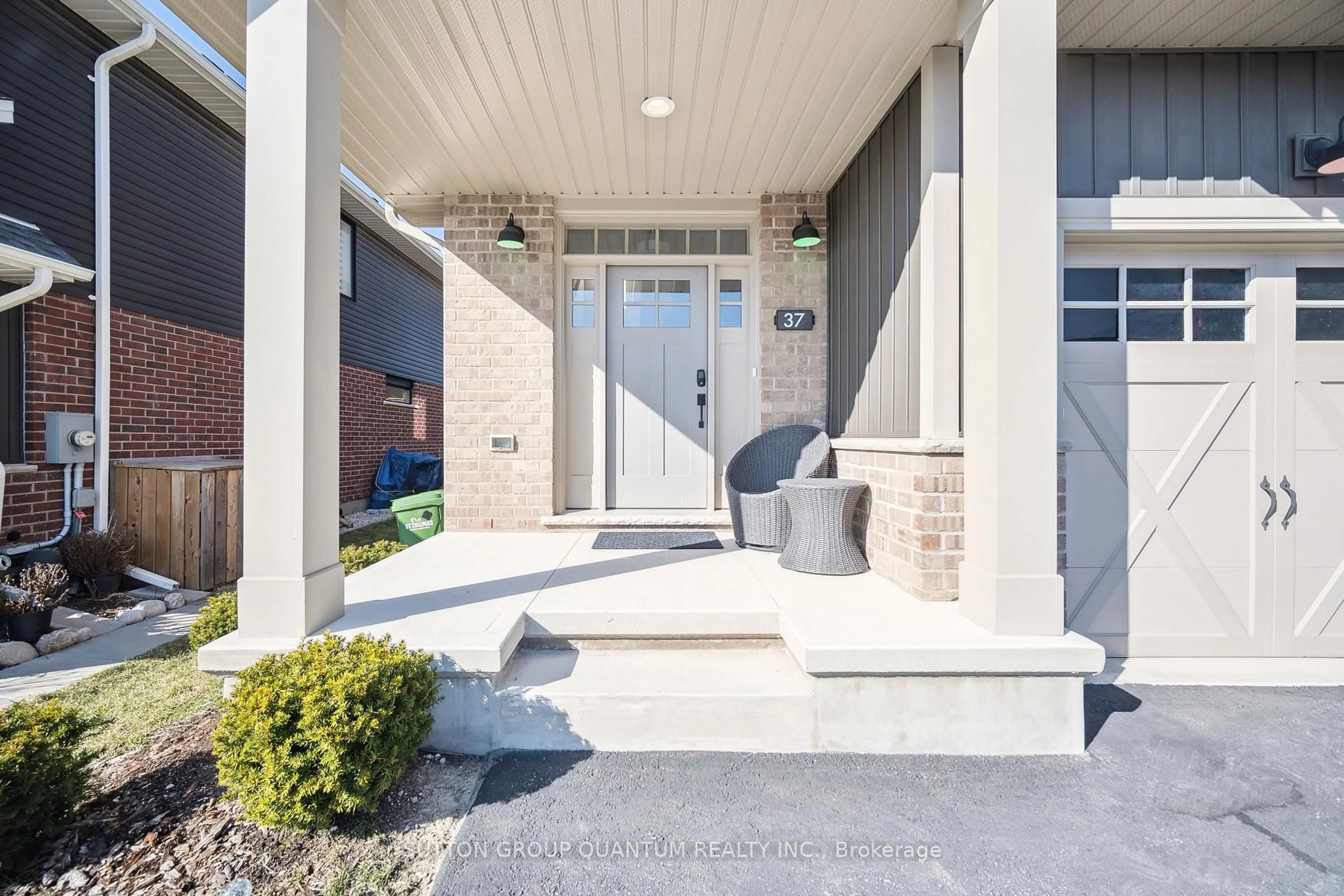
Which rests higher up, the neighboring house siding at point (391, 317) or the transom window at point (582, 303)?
the neighboring house siding at point (391, 317)

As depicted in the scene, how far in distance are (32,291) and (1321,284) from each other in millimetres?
7209

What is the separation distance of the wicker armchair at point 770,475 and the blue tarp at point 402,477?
552cm

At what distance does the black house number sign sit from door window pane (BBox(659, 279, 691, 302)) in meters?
0.76

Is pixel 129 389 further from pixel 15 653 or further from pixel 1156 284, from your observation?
pixel 1156 284

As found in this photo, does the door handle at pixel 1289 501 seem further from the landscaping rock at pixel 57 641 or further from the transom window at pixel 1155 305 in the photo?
the landscaping rock at pixel 57 641

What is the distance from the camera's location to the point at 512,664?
6.86 feet

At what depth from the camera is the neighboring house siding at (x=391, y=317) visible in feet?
25.2

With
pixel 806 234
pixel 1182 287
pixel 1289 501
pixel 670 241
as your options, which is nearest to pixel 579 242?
pixel 670 241

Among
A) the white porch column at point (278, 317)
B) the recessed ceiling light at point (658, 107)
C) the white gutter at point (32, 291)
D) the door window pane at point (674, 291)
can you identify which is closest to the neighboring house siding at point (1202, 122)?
the recessed ceiling light at point (658, 107)

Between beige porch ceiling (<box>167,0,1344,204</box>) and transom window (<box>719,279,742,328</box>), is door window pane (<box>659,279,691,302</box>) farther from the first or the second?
beige porch ceiling (<box>167,0,1344,204</box>)

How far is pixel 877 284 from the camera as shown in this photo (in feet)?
9.90

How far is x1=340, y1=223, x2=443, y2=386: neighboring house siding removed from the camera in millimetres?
7668

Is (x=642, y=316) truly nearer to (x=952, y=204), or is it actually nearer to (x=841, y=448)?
(x=841, y=448)

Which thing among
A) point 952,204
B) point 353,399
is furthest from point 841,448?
point 353,399
